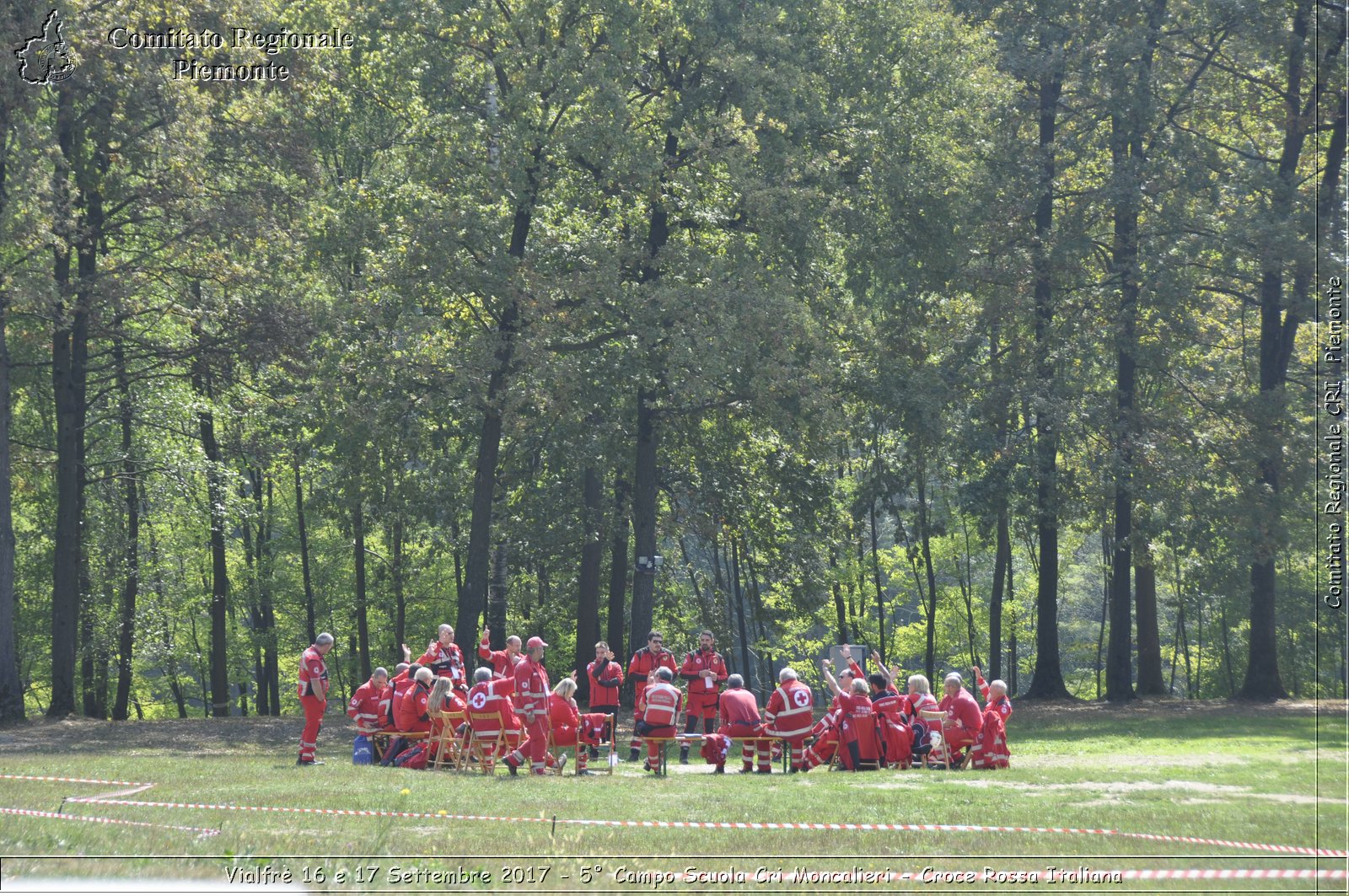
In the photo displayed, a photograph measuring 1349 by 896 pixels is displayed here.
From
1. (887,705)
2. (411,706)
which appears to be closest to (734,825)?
(887,705)

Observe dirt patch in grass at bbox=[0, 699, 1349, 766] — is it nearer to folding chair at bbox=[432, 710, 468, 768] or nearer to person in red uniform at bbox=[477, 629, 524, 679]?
person in red uniform at bbox=[477, 629, 524, 679]

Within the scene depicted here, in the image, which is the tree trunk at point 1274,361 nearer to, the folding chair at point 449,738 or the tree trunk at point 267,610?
the folding chair at point 449,738

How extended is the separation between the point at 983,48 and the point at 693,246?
28.4 feet

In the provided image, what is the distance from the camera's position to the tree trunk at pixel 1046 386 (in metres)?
27.5

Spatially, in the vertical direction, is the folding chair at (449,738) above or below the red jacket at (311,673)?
below

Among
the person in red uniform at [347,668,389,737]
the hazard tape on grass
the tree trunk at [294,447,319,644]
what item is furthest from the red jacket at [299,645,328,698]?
the tree trunk at [294,447,319,644]

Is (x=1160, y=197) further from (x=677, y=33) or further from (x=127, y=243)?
(x=127, y=243)

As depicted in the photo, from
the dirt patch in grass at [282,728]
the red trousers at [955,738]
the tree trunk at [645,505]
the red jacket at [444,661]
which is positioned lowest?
the dirt patch in grass at [282,728]

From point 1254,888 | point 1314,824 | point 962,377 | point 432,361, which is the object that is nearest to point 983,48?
point 962,377

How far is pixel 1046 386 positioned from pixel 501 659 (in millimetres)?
14708

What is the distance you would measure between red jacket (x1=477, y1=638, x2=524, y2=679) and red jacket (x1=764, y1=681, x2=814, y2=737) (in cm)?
349

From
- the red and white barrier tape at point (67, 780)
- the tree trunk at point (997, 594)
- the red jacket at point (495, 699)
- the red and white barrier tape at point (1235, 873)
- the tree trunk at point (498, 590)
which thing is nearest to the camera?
the red and white barrier tape at point (1235, 873)

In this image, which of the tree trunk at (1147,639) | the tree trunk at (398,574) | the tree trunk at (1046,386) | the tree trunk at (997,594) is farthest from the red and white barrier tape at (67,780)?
the tree trunk at (997,594)

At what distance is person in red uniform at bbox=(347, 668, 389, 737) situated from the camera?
17.6 meters
